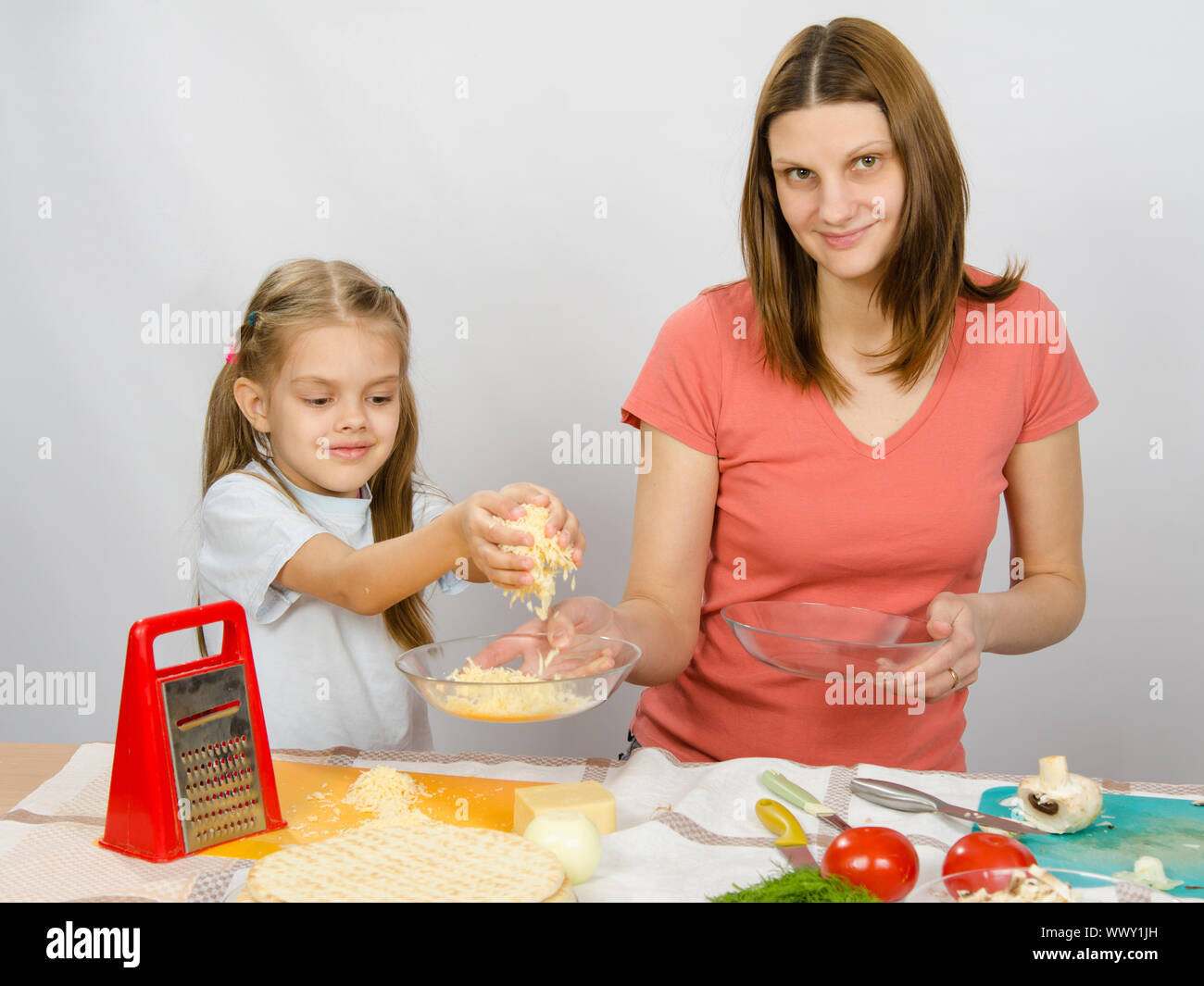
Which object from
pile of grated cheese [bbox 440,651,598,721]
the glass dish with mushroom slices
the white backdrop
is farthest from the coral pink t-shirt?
the white backdrop

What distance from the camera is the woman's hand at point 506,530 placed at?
1520mm

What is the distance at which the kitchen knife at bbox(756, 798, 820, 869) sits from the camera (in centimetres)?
130

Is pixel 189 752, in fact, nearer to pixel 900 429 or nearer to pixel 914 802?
pixel 914 802

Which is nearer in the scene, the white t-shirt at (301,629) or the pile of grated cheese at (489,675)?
the pile of grated cheese at (489,675)

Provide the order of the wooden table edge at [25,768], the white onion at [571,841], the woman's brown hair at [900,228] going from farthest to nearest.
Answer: the woman's brown hair at [900,228]
the wooden table edge at [25,768]
the white onion at [571,841]

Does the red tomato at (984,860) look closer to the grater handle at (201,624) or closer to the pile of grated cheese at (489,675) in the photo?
the pile of grated cheese at (489,675)

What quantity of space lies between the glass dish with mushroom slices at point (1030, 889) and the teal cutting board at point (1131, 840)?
0.43 ft

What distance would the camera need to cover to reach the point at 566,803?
1354 millimetres

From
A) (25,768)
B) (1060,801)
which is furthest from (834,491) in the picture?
(25,768)

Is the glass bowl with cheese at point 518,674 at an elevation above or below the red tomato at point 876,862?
above

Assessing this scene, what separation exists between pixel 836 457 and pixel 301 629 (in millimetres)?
1003

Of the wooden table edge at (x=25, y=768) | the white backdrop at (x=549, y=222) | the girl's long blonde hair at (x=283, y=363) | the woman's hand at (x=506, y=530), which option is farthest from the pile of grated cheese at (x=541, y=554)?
the white backdrop at (x=549, y=222)

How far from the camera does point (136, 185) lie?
3211 millimetres
